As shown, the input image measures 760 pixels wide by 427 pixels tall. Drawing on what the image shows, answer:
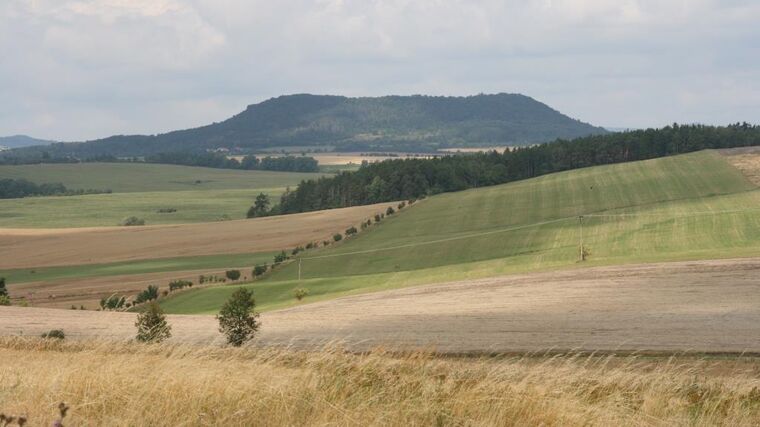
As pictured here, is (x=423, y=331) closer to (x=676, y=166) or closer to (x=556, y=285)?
(x=556, y=285)

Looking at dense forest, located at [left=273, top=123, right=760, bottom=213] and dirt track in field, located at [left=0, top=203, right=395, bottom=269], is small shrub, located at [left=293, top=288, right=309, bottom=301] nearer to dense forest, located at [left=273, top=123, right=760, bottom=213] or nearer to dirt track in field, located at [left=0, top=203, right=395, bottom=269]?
dirt track in field, located at [left=0, top=203, right=395, bottom=269]

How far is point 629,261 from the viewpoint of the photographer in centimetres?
5262

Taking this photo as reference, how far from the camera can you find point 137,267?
287 ft

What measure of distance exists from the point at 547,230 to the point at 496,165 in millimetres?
74590

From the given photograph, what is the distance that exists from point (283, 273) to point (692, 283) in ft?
139

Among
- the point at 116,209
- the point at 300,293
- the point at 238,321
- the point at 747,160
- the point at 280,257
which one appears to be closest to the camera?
the point at 238,321

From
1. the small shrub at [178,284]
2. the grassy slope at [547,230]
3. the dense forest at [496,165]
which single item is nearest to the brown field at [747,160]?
the grassy slope at [547,230]

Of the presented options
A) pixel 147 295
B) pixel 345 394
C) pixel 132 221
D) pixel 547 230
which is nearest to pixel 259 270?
pixel 147 295

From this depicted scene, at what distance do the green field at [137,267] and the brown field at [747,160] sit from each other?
56.8 m

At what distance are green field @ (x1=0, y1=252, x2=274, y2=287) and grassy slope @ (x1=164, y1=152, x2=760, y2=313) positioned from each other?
Answer: 7714 mm

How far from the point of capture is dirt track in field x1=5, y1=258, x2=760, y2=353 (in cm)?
2884

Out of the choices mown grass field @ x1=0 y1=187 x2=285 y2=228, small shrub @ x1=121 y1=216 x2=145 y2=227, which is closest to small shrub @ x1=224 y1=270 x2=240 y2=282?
mown grass field @ x1=0 y1=187 x2=285 y2=228

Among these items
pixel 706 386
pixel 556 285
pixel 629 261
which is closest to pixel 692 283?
pixel 556 285

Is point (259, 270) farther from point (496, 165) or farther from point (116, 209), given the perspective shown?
point (116, 209)
